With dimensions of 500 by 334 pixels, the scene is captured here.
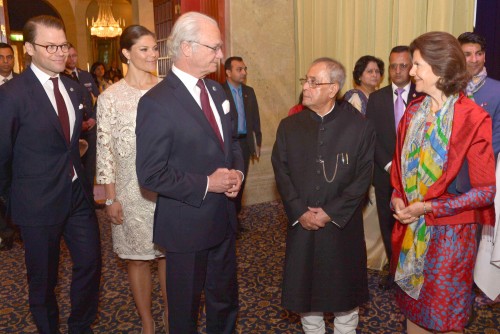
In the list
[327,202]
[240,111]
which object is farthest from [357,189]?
[240,111]

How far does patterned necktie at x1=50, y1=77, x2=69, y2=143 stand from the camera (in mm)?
2637

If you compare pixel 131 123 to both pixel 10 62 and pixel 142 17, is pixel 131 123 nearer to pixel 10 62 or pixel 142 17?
pixel 10 62

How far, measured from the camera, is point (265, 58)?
643 cm

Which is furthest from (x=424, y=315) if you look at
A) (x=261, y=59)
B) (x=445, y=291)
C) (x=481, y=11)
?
(x=261, y=59)

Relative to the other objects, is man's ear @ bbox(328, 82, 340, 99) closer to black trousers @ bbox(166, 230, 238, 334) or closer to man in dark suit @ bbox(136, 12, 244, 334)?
man in dark suit @ bbox(136, 12, 244, 334)

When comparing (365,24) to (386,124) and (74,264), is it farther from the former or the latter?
(74,264)

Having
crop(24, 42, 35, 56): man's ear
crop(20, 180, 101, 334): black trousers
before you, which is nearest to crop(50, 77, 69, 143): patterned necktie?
crop(24, 42, 35, 56): man's ear

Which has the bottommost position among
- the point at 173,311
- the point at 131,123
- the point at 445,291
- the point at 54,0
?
the point at 173,311

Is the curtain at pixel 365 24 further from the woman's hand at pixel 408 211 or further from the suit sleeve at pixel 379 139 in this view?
the woman's hand at pixel 408 211

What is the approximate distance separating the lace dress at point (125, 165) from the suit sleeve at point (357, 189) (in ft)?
3.63

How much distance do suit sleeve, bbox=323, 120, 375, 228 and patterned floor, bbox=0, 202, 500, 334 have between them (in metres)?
1.08

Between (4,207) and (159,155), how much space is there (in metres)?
3.62

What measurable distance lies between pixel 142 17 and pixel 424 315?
31.1 ft

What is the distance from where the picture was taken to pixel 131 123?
2752mm
